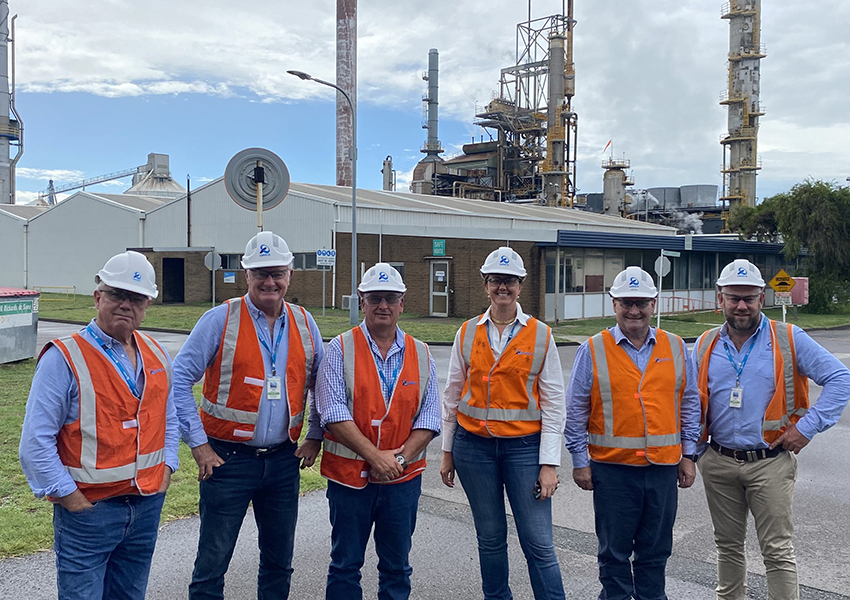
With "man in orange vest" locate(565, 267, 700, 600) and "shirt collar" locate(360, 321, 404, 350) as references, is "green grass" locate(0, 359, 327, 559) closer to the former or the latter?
"shirt collar" locate(360, 321, 404, 350)

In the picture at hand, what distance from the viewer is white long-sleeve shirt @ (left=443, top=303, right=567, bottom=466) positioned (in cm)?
394

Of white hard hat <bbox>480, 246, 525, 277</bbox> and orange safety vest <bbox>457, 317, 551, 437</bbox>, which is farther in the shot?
white hard hat <bbox>480, 246, 525, 277</bbox>

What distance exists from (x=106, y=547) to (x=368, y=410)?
4.44 feet

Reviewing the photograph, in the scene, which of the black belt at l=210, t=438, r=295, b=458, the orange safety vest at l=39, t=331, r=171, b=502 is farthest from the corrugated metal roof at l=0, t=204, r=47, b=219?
the orange safety vest at l=39, t=331, r=171, b=502

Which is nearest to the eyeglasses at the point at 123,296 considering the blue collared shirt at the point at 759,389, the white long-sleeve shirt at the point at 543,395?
the white long-sleeve shirt at the point at 543,395

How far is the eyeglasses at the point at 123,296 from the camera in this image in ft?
10.7

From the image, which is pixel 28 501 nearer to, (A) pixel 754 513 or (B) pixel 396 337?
(B) pixel 396 337

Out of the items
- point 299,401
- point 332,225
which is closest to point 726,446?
point 299,401

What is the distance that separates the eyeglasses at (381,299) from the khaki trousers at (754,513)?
2010mm

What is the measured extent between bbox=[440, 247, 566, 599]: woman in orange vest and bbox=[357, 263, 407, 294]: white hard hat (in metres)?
0.55

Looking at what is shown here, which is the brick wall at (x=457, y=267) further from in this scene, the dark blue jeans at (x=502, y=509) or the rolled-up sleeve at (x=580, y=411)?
the dark blue jeans at (x=502, y=509)

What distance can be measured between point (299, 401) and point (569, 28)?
6899cm

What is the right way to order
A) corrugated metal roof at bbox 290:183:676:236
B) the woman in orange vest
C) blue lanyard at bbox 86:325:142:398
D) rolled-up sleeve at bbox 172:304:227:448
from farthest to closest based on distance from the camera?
corrugated metal roof at bbox 290:183:676:236 → the woman in orange vest → rolled-up sleeve at bbox 172:304:227:448 → blue lanyard at bbox 86:325:142:398

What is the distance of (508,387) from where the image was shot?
13.0 feet
